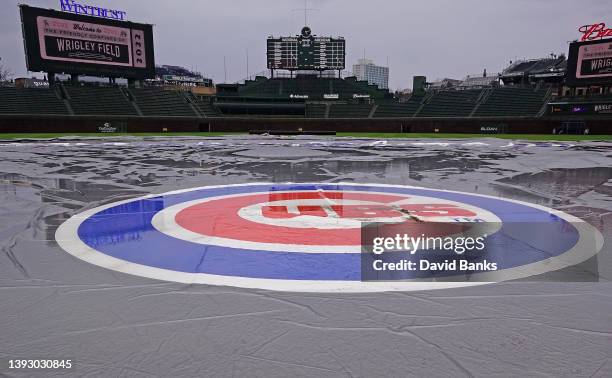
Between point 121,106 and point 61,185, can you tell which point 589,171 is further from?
point 121,106

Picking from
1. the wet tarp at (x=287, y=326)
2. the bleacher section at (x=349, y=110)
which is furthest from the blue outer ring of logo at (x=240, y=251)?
the bleacher section at (x=349, y=110)

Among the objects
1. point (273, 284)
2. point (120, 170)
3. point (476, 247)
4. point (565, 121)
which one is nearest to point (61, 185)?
point (120, 170)

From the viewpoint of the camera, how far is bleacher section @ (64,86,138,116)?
4725 cm

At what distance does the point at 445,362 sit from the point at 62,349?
282cm

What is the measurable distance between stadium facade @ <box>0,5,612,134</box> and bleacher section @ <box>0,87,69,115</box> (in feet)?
0.33

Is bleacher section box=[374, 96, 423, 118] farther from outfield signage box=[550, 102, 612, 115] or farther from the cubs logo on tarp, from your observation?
the cubs logo on tarp

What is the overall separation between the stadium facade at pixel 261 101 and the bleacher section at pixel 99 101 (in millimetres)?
120

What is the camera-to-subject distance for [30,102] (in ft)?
147

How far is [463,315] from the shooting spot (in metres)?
3.36

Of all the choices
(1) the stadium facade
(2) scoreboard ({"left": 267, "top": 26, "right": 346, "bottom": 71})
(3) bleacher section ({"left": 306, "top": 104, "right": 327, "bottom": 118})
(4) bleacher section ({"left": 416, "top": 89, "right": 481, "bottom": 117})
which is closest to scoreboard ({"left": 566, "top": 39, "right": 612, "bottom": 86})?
(1) the stadium facade

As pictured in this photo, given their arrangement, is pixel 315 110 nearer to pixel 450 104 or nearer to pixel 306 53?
pixel 306 53

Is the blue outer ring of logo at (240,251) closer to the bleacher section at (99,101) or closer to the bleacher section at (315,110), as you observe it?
the bleacher section at (99,101)

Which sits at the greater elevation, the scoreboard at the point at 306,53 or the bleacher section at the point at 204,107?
the scoreboard at the point at 306,53

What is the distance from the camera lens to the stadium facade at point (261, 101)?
144 feet
